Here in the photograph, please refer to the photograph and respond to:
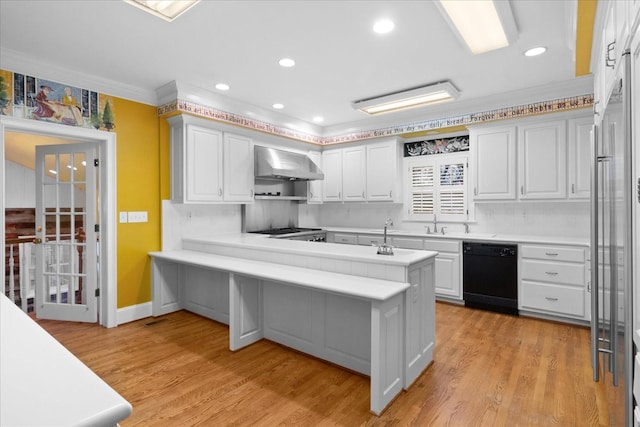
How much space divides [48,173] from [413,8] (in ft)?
13.3

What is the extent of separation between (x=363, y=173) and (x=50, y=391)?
5.11m

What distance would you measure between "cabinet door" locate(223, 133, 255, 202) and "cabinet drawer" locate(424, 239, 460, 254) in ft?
8.19

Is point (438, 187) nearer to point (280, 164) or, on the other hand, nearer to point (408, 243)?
point (408, 243)

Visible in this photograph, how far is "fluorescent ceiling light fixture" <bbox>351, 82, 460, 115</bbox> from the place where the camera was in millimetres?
3801

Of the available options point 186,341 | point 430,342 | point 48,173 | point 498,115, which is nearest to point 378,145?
point 498,115

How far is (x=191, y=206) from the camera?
4.41m

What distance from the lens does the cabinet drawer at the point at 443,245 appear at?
437cm

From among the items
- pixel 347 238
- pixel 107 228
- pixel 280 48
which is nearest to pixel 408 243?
pixel 347 238

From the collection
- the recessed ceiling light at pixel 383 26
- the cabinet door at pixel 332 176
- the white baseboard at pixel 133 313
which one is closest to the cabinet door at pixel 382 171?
the cabinet door at pixel 332 176

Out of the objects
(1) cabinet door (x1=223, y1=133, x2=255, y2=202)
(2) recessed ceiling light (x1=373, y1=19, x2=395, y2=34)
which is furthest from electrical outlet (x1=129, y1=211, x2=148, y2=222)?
(2) recessed ceiling light (x1=373, y1=19, x2=395, y2=34)

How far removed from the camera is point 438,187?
5.16 metres

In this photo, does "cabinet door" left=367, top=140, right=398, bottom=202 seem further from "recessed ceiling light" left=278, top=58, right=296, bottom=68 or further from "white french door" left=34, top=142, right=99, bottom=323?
"white french door" left=34, top=142, right=99, bottom=323

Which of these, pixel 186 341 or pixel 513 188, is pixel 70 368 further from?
pixel 513 188

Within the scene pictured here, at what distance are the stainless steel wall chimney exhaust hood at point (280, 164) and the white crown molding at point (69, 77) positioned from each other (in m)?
1.43
